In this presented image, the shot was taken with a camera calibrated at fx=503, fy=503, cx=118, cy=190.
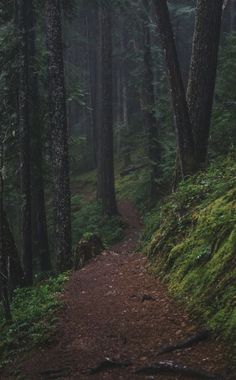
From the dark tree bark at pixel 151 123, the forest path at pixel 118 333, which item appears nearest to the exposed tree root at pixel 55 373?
the forest path at pixel 118 333

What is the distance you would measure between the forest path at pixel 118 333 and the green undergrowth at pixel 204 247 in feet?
0.86

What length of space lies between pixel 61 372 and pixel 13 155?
1137 cm

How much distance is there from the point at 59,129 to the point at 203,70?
4246 millimetres

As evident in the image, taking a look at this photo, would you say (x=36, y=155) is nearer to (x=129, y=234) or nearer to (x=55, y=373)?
(x=129, y=234)

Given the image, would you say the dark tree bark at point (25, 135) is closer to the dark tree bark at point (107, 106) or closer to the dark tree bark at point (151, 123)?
the dark tree bark at point (151, 123)

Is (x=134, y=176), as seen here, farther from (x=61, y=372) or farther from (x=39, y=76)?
(x=61, y=372)

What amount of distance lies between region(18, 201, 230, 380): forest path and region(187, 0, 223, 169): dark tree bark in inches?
145

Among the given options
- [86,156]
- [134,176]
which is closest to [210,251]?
[134,176]

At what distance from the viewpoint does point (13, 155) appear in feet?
55.3

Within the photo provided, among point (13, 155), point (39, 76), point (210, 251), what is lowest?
point (210, 251)

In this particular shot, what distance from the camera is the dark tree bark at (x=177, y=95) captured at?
37.5 feet

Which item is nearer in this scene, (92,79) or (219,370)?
(219,370)

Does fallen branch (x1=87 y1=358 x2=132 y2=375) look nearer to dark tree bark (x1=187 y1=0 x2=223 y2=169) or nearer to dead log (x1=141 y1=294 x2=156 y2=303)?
dead log (x1=141 y1=294 x2=156 y2=303)

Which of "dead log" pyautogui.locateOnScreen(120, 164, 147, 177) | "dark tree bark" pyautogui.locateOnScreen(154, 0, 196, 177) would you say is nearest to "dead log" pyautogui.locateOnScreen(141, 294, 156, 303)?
"dark tree bark" pyautogui.locateOnScreen(154, 0, 196, 177)
